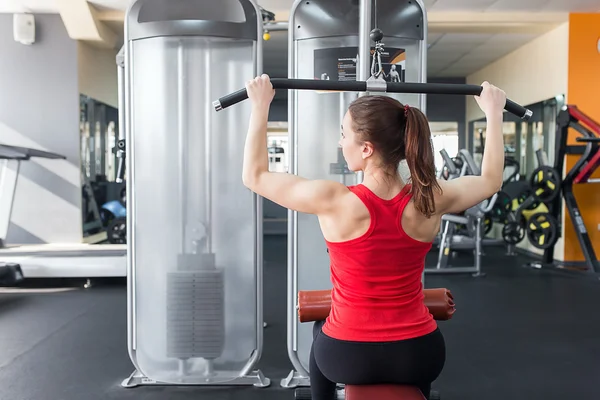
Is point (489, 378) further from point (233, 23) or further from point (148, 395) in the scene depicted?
point (233, 23)

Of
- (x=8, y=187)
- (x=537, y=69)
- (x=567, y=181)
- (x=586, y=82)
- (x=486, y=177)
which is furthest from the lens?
(x=537, y=69)

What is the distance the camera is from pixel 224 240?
291 centimetres

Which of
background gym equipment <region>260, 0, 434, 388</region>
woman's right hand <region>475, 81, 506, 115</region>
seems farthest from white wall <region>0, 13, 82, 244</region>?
woman's right hand <region>475, 81, 506, 115</region>

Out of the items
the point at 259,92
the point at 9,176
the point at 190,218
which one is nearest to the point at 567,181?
the point at 190,218

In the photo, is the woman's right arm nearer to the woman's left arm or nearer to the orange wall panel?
the woman's left arm

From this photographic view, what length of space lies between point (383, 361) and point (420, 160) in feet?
1.50

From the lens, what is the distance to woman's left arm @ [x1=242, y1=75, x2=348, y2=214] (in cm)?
123

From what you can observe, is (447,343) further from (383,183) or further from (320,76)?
(383,183)

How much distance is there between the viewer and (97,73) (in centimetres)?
743

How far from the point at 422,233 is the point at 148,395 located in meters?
2.09

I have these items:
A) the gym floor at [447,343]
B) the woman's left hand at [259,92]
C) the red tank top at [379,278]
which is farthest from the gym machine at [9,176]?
the red tank top at [379,278]

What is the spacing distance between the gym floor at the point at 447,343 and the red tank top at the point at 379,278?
1.70 m

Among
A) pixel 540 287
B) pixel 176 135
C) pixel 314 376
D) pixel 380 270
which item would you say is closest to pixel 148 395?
pixel 176 135

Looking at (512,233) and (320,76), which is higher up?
(320,76)
